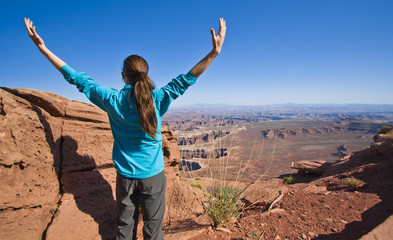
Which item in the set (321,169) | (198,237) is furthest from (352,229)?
(321,169)

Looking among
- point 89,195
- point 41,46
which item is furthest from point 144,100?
point 89,195

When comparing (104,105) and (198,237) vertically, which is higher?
(104,105)

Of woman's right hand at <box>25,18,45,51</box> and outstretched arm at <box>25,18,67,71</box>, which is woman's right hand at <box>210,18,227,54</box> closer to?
outstretched arm at <box>25,18,67,71</box>

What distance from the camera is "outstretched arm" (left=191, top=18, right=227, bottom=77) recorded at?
1421 millimetres

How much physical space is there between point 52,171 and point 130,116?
5.68ft

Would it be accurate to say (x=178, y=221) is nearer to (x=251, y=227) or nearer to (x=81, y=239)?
(x=251, y=227)

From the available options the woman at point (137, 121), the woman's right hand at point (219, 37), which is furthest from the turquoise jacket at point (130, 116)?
the woman's right hand at point (219, 37)

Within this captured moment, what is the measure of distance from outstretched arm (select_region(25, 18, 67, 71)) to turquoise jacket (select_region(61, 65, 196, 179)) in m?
0.10

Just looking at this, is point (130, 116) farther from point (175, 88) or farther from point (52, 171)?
point (52, 171)

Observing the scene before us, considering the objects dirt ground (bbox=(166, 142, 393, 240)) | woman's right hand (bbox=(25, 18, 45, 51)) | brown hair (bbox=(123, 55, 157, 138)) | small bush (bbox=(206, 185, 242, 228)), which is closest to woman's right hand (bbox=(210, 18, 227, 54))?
brown hair (bbox=(123, 55, 157, 138))

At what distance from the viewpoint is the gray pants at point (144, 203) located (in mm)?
1552

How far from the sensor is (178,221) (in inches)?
126

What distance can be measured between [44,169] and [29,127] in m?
0.53

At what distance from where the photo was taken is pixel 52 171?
7.72 ft
